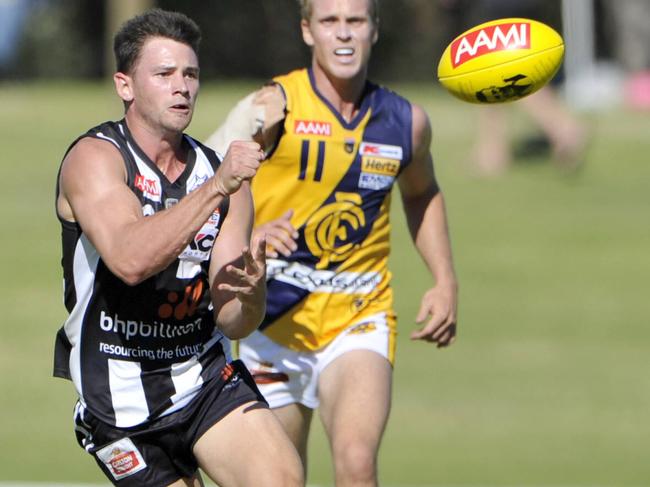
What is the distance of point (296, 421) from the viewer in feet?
22.2

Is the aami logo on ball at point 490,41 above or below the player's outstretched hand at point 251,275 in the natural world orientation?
above

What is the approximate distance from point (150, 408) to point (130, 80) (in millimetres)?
1242

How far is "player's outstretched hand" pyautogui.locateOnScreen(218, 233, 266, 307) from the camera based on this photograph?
205 inches

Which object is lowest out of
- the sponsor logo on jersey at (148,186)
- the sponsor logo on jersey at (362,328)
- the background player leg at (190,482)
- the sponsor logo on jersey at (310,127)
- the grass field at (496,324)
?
the grass field at (496,324)

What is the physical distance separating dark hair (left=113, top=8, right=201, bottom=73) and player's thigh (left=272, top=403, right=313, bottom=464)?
6.49 feet

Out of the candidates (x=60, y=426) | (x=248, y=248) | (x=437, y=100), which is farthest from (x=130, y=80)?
(x=437, y=100)

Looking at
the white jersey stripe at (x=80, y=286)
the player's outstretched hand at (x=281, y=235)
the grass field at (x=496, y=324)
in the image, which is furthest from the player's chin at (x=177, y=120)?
the grass field at (x=496, y=324)

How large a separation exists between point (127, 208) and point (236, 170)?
470 millimetres

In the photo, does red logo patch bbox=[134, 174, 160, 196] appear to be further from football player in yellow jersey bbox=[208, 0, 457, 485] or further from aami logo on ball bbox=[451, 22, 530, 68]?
aami logo on ball bbox=[451, 22, 530, 68]

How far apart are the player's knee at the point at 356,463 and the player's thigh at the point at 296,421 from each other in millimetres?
685

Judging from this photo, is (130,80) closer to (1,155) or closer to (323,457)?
(323,457)

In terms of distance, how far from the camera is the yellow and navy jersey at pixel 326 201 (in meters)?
6.61

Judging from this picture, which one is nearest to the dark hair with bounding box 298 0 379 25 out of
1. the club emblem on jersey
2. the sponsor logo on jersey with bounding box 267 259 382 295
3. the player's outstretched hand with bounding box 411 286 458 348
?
the club emblem on jersey

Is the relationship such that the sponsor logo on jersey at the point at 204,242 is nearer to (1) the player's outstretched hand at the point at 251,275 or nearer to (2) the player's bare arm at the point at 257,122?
(1) the player's outstretched hand at the point at 251,275
